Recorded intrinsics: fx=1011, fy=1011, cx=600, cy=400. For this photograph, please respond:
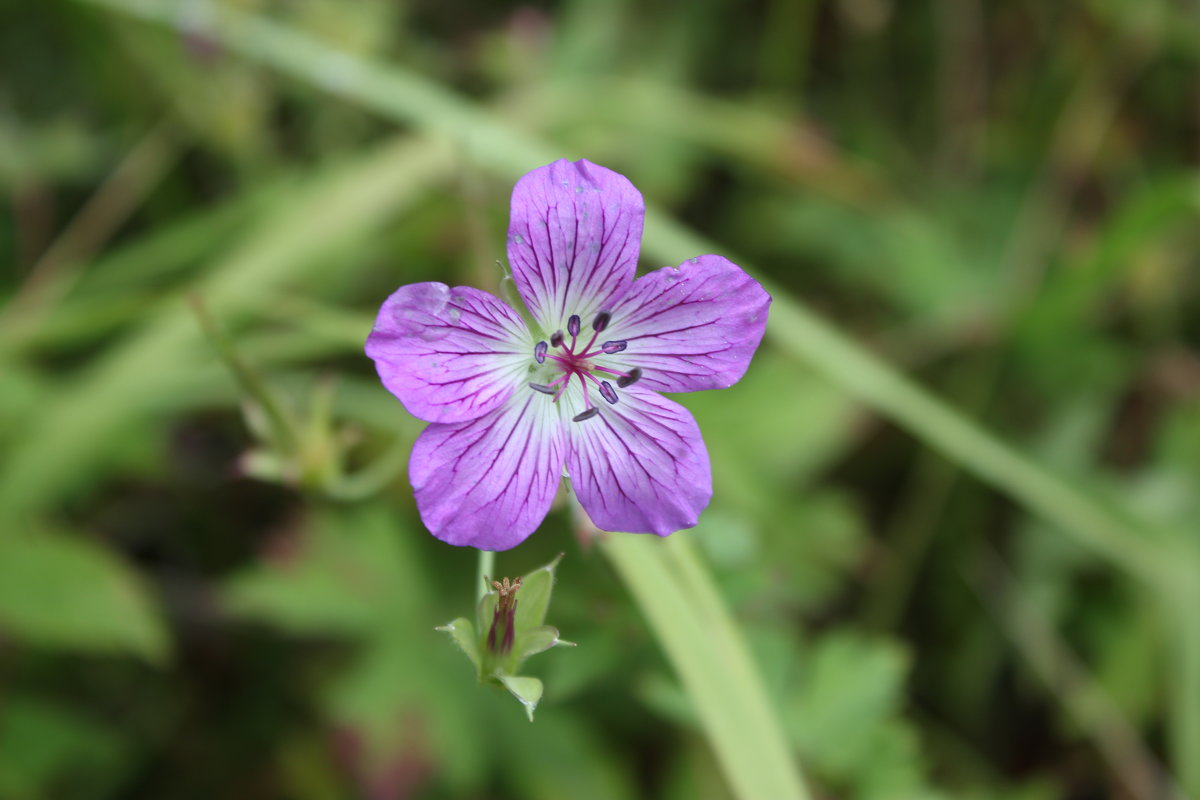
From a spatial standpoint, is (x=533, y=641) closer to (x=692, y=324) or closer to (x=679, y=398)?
(x=692, y=324)

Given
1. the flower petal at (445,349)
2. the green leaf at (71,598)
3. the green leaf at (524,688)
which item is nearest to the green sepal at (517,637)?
the green leaf at (524,688)

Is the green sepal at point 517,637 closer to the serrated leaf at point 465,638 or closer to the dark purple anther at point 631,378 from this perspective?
the serrated leaf at point 465,638

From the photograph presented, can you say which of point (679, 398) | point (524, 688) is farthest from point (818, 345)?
point (524, 688)

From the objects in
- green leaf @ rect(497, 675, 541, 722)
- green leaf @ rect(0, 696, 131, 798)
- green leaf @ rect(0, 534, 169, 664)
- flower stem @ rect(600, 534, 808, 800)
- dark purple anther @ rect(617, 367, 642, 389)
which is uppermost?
dark purple anther @ rect(617, 367, 642, 389)

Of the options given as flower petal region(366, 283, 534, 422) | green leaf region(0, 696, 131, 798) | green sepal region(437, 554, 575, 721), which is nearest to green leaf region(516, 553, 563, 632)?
green sepal region(437, 554, 575, 721)

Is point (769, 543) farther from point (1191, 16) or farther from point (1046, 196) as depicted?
point (1191, 16)

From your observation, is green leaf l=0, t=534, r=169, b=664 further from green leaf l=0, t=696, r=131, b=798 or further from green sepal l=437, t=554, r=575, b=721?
green sepal l=437, t=554, r=575, b=721

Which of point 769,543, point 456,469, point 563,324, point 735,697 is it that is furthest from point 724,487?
point 456,469
